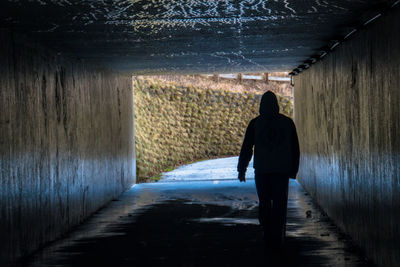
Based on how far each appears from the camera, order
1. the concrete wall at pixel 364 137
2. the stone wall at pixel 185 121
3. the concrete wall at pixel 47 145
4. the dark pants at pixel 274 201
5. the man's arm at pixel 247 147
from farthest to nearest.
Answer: the stone wall at pixel 185 121
the man's arm at pixel 247 147
the dark pants at pixel 274 201
the concrete wall at pixel 47 145
the concrete wall at pixel 364 137

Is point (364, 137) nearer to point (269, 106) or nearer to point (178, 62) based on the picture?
point (269, 106)

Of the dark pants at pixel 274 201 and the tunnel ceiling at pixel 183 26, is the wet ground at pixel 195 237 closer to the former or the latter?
the dark pants at pixel 274 201

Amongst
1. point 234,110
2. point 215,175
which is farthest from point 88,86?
point 234,110

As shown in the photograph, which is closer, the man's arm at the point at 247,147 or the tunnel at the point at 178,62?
the tunnel at the point at 178,62

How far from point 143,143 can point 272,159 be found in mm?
13891

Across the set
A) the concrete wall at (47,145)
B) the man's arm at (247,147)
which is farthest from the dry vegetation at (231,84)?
the man's arm at (247,147)

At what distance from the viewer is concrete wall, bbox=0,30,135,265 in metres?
6.09

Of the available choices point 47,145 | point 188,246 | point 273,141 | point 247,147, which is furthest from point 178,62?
point 273,141

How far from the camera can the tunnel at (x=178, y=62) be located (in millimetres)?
5305

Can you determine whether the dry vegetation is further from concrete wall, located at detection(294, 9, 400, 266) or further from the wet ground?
concrete wall, located at detection(294, 9, 400, 266)

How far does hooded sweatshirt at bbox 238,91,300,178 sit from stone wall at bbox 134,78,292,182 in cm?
1279

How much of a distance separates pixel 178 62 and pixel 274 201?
18.0 ft

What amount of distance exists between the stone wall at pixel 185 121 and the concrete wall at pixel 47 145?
26.6 ft

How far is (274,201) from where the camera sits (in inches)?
245
